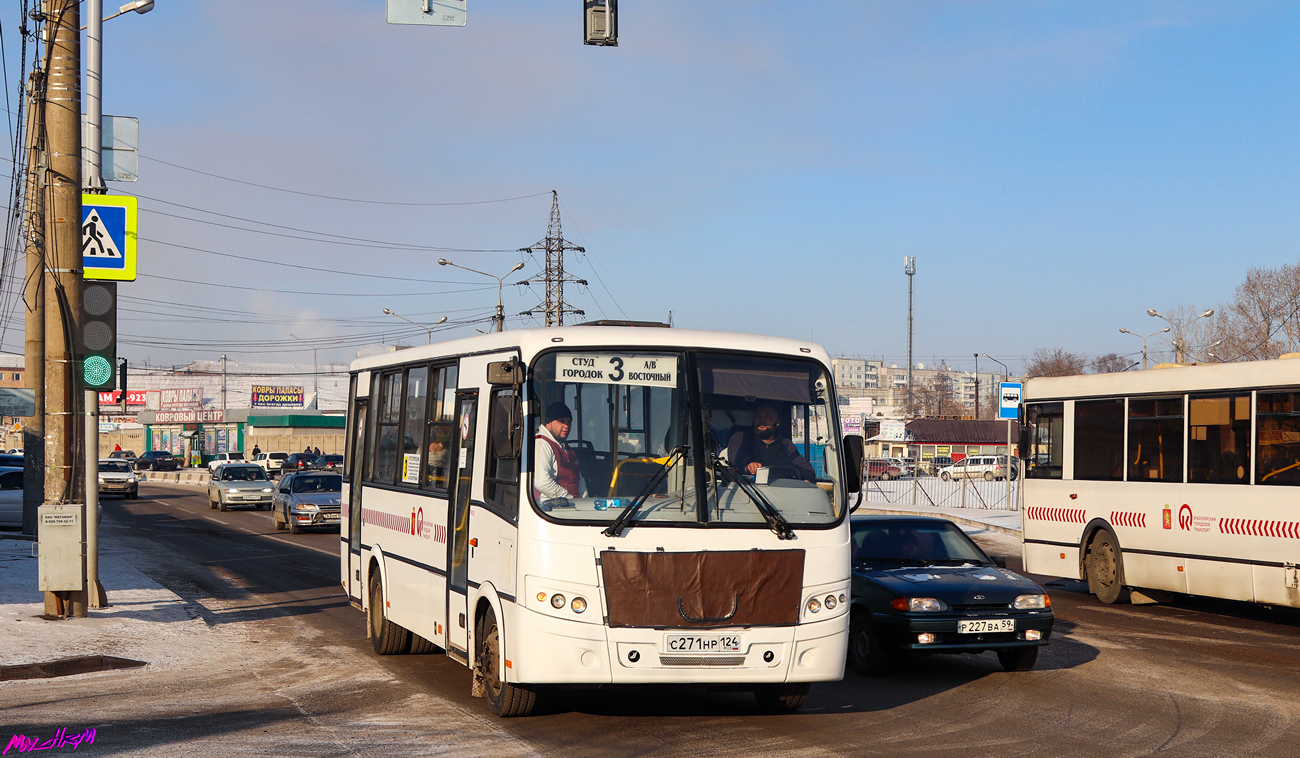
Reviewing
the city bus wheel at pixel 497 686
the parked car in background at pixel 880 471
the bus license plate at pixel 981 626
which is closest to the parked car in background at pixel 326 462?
the parked car in background at pixel 880 471

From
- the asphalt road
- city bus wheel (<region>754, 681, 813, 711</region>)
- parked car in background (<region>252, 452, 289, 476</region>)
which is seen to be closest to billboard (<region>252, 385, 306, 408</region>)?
parked car in background (<region>252, 452, 289, 476</region>)

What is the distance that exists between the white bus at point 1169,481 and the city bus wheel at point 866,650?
18.4ft

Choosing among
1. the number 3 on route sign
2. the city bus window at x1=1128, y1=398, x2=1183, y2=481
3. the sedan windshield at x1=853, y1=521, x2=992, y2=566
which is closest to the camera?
the sedan windshield at x1=853, y1=521, x2=992, y2=566

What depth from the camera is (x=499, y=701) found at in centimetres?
904

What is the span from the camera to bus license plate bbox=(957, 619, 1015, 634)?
429 inches

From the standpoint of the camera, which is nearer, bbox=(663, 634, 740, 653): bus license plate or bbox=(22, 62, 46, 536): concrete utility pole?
bbox=(663, 634, 740, 653): bus license plate

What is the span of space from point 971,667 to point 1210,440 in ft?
17.7

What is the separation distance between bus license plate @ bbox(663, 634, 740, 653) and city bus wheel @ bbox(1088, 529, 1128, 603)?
10252mm

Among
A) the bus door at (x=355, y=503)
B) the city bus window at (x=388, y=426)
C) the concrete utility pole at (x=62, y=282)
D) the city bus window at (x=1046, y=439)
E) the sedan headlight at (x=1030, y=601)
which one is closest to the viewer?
the sedan headlight at (x=1030, y=601)

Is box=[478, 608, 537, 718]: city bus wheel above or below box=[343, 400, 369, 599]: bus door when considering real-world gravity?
below

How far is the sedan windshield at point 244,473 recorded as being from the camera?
44781 mm

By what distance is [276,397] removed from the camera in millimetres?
121438

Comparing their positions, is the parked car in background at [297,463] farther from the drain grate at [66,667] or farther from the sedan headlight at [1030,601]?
the sedan headlight at [1030,601]

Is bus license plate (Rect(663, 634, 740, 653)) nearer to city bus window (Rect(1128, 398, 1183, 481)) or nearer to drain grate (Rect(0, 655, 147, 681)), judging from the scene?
drain grate (Rect(0, 655, 147, 681))
